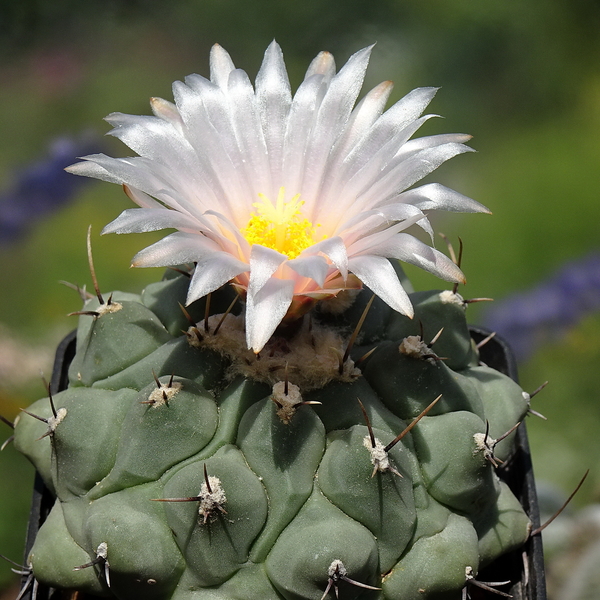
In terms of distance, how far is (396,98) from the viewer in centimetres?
239

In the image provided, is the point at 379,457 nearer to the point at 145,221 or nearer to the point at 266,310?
the point at 266,310

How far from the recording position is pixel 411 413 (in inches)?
31.3

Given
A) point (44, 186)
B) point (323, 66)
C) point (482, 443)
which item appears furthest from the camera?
point (44, 186)

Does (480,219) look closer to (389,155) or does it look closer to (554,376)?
(554,376)

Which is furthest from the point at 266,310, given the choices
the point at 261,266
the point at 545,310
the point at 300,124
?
the point at 545,310

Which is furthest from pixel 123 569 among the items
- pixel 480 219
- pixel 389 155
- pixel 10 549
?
pixel 480 219

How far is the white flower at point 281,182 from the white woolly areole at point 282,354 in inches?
2.3

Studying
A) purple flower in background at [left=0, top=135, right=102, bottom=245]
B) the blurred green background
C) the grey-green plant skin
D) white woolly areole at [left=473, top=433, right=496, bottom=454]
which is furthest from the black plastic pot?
purple flower in background at [left=0, top=135, right=102, bottom=245]

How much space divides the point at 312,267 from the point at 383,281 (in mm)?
67

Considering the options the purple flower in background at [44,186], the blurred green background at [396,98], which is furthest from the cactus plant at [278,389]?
the purple flower in background at [44,186]

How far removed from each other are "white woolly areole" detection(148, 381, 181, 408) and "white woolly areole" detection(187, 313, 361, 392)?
7 centimetres

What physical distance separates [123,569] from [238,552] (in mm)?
107

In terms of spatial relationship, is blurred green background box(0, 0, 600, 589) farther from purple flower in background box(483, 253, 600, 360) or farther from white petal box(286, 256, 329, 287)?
white petal box(286, 256, 329, 287)

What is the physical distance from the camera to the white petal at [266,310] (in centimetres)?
64
